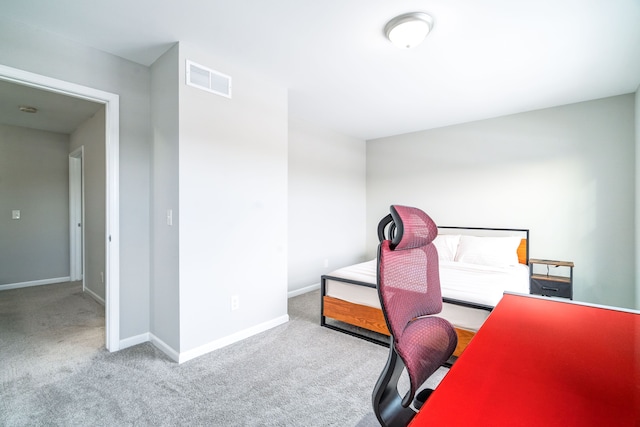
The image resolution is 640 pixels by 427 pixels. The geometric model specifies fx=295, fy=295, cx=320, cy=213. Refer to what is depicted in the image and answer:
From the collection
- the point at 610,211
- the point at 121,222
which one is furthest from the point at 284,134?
the point at 610,211

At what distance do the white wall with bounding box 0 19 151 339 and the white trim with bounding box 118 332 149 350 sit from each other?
3 centimetres

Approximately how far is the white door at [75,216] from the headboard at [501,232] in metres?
5.63

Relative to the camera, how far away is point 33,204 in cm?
445

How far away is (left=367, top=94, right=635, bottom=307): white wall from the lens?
10.4 ft

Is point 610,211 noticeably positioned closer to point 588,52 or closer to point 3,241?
point 588,52

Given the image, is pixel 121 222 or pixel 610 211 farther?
pixel 610 211

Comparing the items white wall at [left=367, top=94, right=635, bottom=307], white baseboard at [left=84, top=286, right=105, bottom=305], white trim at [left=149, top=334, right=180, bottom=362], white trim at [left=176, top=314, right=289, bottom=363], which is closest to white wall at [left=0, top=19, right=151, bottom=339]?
white trim at [left=149, top=334, right=180, bottom=362]

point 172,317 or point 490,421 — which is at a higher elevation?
point 490,421

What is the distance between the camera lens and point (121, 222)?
2.48m

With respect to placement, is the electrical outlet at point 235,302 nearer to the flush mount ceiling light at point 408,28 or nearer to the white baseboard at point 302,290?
the white baseboard at point 302,290

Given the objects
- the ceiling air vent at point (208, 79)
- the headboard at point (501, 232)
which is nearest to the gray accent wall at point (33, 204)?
the ceiling air vent at point (208, 79)

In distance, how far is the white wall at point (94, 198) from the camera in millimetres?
3549

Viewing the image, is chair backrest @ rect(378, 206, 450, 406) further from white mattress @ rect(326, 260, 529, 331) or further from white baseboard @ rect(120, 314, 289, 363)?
white baseboard @ rect(120, 314, 289, 363)

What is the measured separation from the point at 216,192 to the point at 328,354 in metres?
1.64
